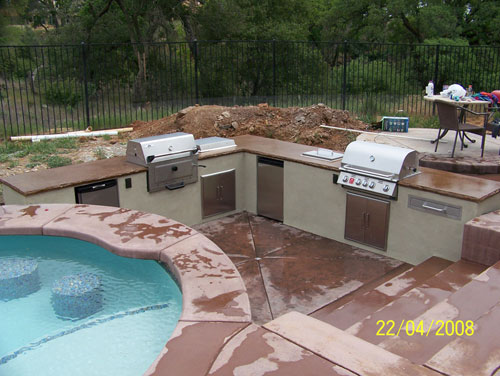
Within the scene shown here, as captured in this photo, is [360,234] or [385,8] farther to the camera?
[385,8]

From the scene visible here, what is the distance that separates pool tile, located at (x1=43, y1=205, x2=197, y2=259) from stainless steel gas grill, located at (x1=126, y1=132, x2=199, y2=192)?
45.6 inches

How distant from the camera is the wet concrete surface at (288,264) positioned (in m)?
4.91

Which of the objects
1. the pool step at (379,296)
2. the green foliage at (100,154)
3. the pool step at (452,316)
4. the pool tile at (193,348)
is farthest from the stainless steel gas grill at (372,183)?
the green foliage at (100,154)

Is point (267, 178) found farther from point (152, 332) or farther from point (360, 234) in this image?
point (152, 332)

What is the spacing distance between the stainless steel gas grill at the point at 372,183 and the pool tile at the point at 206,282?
221 centimetres

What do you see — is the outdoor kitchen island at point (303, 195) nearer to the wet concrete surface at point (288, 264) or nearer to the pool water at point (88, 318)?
the wet concrete surface at point (288, 264)

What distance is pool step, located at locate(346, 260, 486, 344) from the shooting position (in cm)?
369

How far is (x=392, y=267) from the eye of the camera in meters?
5.57

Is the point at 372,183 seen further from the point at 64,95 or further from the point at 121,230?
the point at 64,95

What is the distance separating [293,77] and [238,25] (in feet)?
14.2

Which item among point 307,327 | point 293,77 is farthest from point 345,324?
point 293,77

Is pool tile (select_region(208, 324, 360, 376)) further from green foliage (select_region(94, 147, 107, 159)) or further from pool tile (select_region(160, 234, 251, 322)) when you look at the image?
green foliage (select_region(94, 147, 107, 159))

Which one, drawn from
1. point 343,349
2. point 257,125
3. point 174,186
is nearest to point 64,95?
point 257,125
